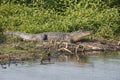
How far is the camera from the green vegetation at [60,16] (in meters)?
17.7

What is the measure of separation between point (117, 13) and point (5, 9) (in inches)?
171

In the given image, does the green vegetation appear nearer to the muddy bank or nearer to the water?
the muddy bank

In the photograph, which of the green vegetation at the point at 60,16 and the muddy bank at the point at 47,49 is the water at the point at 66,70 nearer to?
the muddy bank at the point at 47,49

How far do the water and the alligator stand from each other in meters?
2.49

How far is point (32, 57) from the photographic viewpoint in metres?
13.9

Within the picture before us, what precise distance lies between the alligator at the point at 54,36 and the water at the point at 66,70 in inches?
98.1

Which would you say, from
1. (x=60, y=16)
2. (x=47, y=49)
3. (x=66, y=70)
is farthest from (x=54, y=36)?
(x=66, y=70)

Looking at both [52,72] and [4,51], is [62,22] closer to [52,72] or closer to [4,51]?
[4,51]

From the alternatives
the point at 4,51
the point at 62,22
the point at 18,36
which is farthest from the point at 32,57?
the point at 62,22

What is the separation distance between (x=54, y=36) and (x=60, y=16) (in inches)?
91.2

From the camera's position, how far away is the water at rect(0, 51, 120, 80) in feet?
38.0

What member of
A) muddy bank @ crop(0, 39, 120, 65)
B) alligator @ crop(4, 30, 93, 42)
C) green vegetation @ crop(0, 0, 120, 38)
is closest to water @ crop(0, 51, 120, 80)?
muddy bank @ crop(0, 39, 120, 65)

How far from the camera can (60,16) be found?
61.3ft

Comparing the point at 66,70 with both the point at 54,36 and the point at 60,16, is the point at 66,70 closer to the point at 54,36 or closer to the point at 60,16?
the point at 54,36
